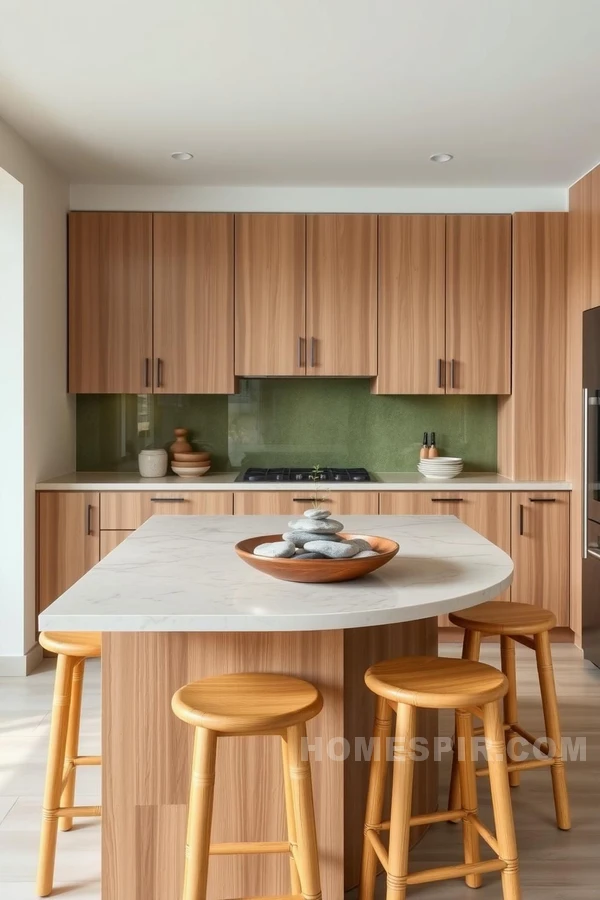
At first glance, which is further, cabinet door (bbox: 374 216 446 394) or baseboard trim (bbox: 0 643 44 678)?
cabinet door (bbox: 374 216 446 394)

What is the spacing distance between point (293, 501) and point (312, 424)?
33.2 inches

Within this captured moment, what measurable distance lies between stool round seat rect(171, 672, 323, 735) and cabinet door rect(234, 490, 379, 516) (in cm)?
255

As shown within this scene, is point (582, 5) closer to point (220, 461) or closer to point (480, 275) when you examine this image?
point (480, 275)

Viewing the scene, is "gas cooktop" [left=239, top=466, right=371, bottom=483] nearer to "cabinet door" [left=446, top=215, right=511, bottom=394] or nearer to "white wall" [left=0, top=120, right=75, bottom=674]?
"cabinet door" [left=446, top=215, right=511, bottom=394]

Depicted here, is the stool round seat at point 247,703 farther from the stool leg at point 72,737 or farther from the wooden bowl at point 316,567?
the stool leg at point 72,737

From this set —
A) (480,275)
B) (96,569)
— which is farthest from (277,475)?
(96,569)

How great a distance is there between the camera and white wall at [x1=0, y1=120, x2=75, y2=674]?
13.3 ft

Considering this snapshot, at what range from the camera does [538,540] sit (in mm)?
4531

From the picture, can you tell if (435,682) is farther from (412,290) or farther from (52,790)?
(412,290)

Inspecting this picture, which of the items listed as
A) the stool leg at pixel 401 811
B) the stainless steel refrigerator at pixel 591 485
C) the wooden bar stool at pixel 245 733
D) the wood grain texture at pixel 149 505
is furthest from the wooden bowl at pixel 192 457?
the stool leg at pixel 401 811

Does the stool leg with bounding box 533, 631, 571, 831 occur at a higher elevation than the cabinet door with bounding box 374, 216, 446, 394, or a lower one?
lower

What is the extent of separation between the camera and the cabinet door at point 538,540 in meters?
4.53

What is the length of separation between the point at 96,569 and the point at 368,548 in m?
0.74

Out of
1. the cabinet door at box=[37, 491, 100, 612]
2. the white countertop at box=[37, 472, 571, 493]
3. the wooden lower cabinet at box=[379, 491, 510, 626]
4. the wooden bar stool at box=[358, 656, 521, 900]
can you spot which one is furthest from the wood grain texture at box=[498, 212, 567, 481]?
the wooden bar stool at box=[358, 656, 521, 900]
